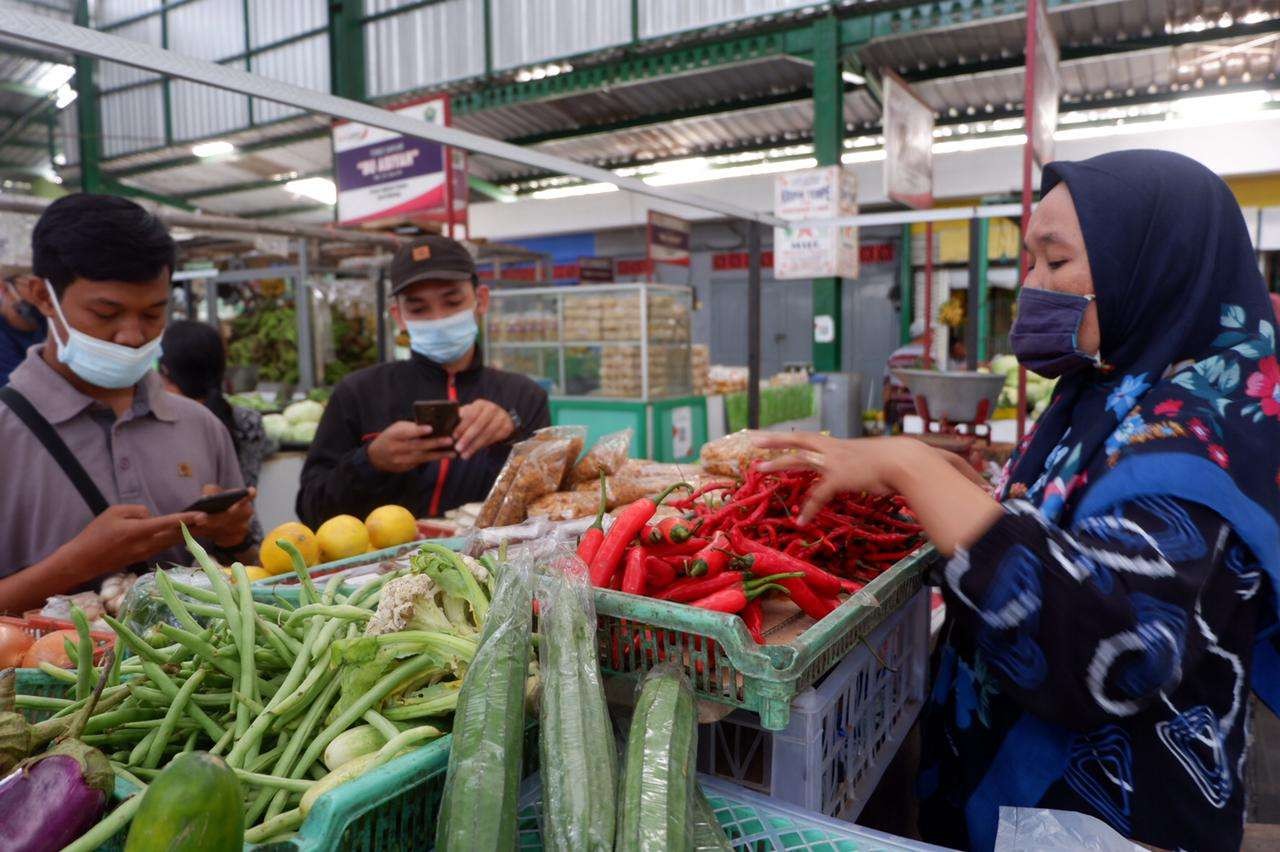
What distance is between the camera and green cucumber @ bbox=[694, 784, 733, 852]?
1.19 metres

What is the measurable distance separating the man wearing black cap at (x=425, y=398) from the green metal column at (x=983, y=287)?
3.09 meters

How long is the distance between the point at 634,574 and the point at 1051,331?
1005 mm

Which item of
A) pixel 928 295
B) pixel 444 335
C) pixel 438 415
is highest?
pixel 928 295

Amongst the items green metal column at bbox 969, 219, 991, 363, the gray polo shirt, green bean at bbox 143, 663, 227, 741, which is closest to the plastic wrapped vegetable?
green bean at bbox 143, 663, 227, 741

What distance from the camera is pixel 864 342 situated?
16656 millimetres

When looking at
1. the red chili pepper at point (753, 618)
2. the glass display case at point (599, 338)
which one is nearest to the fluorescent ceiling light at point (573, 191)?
the glass display case at point (599, 338)

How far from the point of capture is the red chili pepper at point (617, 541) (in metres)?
1.72

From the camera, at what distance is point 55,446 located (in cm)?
244

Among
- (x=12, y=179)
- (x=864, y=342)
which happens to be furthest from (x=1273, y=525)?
(x=12, y=179)

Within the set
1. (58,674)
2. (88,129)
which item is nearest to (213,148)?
(88,129)

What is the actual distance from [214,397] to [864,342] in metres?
13.7

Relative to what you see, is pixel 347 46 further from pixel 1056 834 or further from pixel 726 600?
pixel 1056 834

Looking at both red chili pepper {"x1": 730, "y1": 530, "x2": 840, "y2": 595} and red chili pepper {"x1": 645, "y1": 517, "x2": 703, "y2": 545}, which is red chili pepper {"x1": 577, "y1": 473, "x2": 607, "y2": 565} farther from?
red chili pepper {"x1": 730, "y1": 530, "x2": 840, "y2": 595}

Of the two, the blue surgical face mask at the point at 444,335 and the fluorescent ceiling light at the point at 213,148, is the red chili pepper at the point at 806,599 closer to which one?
the blue surgical face mask at the point at 444,335
